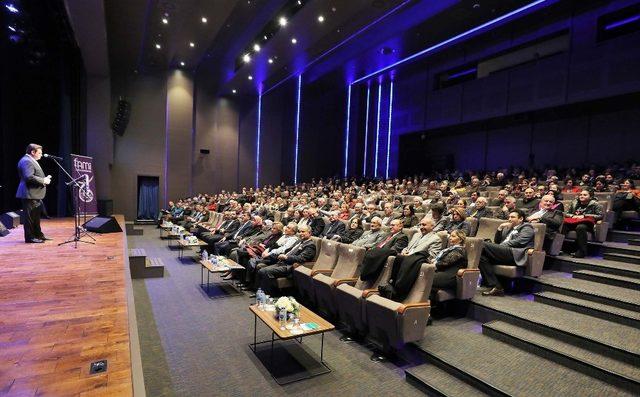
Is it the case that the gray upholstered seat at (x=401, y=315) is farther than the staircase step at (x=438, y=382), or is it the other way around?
the gray upholstered seat at (x=401, y=315)

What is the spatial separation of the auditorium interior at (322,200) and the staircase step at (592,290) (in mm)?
29

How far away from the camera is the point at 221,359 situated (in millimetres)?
3012

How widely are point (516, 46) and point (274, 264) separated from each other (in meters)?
10.0

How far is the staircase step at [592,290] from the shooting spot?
129 inches

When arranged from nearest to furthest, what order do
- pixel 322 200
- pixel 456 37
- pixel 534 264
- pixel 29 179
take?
pixel 534 264, pixel 29 179, pixel 322 200, pixel 456 37

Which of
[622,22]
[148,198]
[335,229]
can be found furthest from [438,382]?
[148,198]

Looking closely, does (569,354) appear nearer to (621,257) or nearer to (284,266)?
(621,257)

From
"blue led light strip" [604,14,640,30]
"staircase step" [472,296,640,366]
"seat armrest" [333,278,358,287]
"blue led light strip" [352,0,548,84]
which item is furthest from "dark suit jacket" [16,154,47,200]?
"blue led light strip" [604,14,640,30]

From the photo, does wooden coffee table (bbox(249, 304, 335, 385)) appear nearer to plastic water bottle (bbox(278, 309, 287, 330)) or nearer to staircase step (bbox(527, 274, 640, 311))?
plastic water bottle (bbox(278, 309, 287, 330))

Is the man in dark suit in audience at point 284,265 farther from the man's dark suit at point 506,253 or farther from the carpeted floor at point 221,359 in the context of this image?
the man's dark suit at point 506,253

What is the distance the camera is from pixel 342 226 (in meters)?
A: 6.18

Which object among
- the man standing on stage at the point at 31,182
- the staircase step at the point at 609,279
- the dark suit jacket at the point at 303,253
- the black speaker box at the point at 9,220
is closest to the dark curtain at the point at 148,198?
the black speaker box at the point at 9,220

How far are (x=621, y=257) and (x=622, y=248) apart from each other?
0.69ft

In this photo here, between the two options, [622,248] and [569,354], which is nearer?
[569,354]
